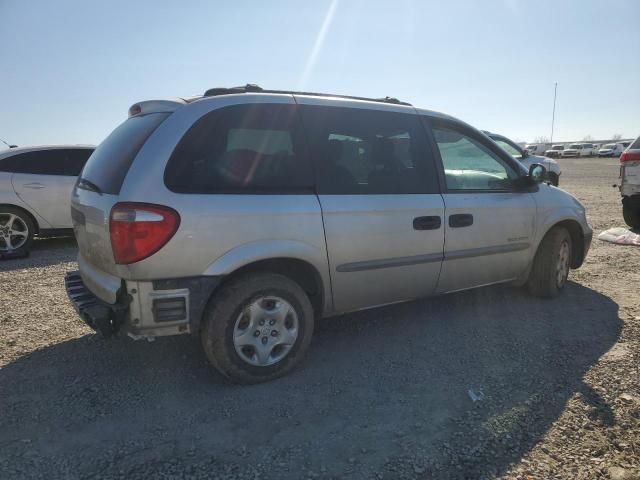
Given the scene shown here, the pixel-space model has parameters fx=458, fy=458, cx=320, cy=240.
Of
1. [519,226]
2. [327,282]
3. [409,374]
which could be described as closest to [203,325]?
[327,282]

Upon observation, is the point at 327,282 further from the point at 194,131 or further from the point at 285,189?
the point at 194,131

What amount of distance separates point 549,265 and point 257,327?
311 centimetres

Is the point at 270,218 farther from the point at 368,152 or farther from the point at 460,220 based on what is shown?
the point at 460,220

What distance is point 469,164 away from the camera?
405 centimetres

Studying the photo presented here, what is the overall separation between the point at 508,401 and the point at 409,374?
25.9 inches

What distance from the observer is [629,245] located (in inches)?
277

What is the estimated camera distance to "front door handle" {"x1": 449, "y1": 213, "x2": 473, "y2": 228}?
12.2 feet

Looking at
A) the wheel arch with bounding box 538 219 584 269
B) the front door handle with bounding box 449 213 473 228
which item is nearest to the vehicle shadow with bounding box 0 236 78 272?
the front door handle with bounding box 449 213 473 228

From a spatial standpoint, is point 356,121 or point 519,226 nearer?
point 356,121

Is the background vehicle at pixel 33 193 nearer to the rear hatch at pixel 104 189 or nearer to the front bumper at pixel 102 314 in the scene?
the rear hatch at pixel 104 189

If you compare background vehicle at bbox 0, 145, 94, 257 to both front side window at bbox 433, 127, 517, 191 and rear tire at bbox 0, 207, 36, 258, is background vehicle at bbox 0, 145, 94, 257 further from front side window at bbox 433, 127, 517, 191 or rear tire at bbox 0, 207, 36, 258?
front side window at bbox 433, 127, 517, 191

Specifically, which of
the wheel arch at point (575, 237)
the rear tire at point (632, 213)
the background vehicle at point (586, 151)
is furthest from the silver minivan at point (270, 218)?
the background vehicle at point (586, 151)

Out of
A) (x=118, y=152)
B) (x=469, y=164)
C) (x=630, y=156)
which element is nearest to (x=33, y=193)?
(x=118, y=152)

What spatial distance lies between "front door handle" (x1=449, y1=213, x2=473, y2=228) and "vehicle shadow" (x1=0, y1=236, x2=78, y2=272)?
5.35 meters
